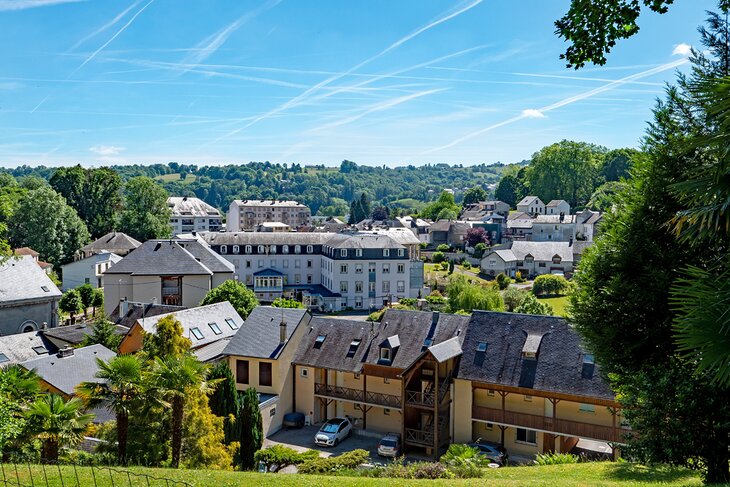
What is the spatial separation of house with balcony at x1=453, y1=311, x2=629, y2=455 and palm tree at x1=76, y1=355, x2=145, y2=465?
15.8m

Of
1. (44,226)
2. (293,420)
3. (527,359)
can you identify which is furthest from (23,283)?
(44,226)

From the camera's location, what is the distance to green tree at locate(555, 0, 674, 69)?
703cm

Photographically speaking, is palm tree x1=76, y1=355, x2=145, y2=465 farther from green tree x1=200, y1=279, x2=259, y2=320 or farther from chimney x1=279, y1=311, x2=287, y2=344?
green tree x1=200, y1=279, x2=259, y2=320

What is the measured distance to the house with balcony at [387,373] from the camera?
27.1 m

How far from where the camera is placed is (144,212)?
8731cm

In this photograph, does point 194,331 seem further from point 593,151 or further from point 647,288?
point 593,151

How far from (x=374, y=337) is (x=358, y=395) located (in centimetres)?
315

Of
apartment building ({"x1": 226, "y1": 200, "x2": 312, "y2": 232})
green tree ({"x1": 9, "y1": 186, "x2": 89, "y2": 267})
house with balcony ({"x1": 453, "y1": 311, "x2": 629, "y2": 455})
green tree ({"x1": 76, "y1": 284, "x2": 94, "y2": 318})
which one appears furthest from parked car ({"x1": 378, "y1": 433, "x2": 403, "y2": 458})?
apartment building ({"x1": 226, "y1": 200, "x2": 312, "y2": 232})

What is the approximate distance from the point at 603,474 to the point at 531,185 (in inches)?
4837

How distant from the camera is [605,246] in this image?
44.7 ft

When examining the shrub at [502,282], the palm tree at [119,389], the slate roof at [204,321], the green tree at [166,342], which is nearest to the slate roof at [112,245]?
the slate roof at [204,321]

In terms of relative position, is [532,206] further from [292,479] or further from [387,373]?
[292,479]

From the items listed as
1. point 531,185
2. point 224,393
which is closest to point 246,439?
point 224,393

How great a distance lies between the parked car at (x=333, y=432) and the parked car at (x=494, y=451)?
6373mm
